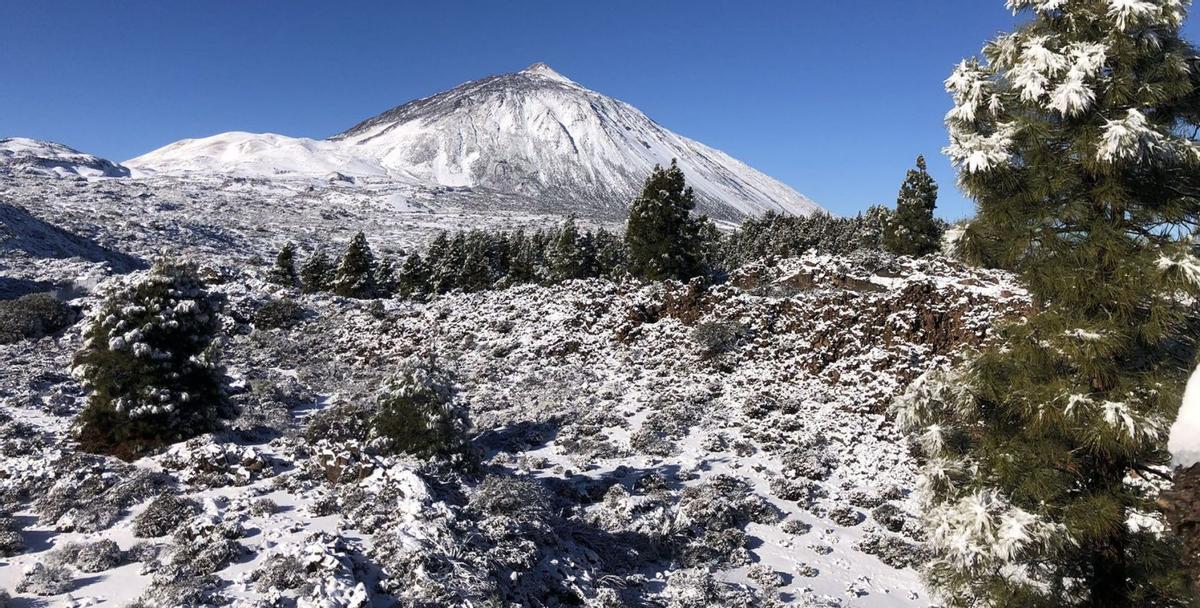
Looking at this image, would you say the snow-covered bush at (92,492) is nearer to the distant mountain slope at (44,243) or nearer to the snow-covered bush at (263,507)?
the snow-covered bush at (263,507)

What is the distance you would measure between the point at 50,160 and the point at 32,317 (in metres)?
164

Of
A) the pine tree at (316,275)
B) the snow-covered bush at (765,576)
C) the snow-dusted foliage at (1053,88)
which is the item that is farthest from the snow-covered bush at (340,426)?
the pine tree at (316,275)

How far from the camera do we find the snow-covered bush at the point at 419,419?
47.2 feet

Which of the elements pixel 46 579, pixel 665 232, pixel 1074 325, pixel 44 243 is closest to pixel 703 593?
pixel 1074 325

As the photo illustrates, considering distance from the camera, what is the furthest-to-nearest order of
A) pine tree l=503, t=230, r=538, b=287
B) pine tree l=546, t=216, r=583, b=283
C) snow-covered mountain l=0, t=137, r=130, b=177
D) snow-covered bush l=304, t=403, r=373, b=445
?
snow-covered mountain l=0, t=137, r=130, b=177 < pine tree l=503, t=230, r=538, b=287 < pine tree l=546, t=216, r=583, b=283 < snow-covered bush l=304, t=403, r=373, b=445

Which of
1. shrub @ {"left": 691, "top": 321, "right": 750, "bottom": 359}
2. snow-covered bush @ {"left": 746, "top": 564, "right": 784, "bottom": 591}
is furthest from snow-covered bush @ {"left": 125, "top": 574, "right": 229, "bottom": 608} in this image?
shrub @ {"left": 691, "top": 321, "right": 750, "bottom": 359}

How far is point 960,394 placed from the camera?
6191mm

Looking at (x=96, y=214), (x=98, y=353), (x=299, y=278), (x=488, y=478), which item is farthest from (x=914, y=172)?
(x=96, y=214)

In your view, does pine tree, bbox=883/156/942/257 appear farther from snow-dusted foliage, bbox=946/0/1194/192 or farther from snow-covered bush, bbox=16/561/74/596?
snow-covered bush, bbox=16/561/74/596

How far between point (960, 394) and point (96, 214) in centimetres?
9844

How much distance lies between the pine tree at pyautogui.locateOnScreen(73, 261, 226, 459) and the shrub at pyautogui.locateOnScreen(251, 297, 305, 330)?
17858 mm

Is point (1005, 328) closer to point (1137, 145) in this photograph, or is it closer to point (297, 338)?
point (1137, 145)

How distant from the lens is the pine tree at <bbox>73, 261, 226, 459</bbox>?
46.9ft

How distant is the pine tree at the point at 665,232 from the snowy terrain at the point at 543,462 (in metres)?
2.27
